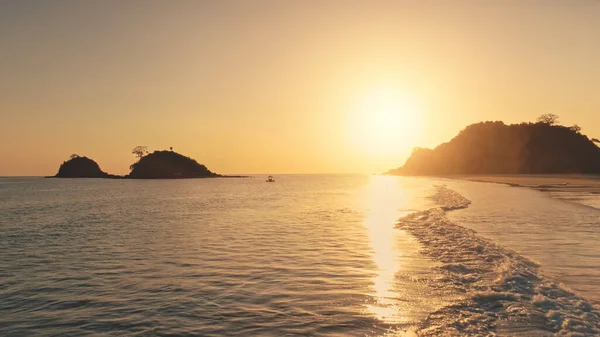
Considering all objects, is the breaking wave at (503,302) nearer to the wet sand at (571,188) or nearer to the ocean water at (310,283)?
the ocean water at (310,283)

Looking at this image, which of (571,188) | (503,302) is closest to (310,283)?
(503,302)

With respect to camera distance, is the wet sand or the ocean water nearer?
the ocean water

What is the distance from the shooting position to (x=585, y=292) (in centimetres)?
1174

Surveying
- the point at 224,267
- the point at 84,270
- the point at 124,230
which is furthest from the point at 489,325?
the point at 124,230

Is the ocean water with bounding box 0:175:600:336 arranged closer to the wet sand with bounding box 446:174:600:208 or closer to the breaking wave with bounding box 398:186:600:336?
the breaking wave with bounding box 398:186:600:336

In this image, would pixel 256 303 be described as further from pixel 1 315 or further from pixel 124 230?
pixel 124 230

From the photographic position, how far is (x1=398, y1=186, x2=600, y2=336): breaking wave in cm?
916

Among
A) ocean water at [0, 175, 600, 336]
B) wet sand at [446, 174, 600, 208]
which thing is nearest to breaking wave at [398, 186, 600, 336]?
ocean water at [0, 175, 600, 336]

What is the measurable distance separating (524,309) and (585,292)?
279cm

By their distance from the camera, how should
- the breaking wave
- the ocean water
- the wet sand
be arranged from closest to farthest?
the breaking wave → the ocean water → the wet sand

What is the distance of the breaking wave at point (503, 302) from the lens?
9164mm

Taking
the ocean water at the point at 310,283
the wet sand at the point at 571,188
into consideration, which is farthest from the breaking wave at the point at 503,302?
the wet sand at the point at 571,188

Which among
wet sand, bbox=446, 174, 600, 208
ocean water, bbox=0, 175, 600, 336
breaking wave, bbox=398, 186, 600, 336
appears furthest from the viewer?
wet sand, bbox=446, 174, 600, 208

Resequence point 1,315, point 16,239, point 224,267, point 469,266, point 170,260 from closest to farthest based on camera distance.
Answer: point 1,315 → point 469,266 → point 224,267 → point 170,260 → point 16,239
